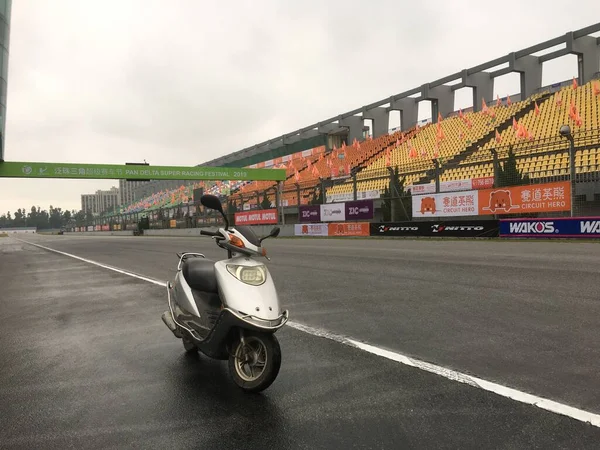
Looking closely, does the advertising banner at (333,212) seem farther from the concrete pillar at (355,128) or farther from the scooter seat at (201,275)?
the concrete pillar at (355,128)

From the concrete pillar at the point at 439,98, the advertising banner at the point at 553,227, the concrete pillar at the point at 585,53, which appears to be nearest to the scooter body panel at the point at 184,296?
the advertising banner at the point at 553,227

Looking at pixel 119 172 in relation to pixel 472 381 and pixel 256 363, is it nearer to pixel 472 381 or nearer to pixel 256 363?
pixel 256 363

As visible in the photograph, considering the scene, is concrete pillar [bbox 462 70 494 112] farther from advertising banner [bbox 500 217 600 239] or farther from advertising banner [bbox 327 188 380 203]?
advertising banner [bbox 500 217 600 239]

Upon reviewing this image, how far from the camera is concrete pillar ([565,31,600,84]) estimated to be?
1095 inches

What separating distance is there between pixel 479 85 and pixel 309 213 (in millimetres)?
19111

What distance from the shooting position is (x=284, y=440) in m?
2.27

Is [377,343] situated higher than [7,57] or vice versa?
[7,57]

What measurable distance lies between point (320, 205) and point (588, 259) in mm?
16687

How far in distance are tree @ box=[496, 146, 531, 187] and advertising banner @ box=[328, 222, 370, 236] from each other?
6.82m

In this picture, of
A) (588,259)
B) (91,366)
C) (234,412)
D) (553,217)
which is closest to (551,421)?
(234,412)

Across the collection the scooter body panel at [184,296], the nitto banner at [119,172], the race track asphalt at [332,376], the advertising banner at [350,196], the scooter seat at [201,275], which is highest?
the nitto banner at [119,172]

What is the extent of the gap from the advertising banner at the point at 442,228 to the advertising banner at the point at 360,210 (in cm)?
86

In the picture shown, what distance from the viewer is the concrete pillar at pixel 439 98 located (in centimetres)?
3662

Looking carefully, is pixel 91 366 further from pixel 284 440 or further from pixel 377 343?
pixel 377 343
